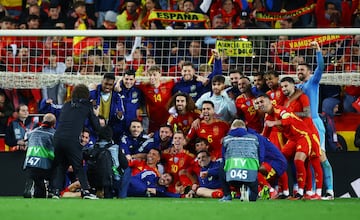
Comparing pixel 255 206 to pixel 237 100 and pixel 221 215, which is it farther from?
pixel 237 100

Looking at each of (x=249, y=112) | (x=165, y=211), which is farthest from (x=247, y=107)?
(x=165, y=211)

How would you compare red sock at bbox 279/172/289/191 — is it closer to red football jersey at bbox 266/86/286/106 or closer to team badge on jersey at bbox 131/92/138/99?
red football jersey at bbox 266/86/286/106

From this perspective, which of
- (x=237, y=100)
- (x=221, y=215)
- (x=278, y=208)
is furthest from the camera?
(x=237, y=100)

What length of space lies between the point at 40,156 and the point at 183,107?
9.05 ft

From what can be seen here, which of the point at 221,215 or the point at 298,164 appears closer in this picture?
the point at 221,215

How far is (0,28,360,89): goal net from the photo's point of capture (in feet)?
55.5

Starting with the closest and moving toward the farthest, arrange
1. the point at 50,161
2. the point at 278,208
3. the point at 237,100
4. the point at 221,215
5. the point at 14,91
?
the point at 221,215
the point at 278,208
the point at 50,161
the point at 237,100
the point at 14,91

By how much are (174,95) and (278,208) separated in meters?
5.66

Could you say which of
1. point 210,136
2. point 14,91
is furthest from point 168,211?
point 14,91

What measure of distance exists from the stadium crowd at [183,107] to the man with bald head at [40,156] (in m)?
0.02

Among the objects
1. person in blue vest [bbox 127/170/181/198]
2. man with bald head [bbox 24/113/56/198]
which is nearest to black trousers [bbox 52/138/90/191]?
man with bald head [bbox 24/113/56/198]

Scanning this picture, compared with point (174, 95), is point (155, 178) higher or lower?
lower

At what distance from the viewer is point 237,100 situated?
1627 centimetres

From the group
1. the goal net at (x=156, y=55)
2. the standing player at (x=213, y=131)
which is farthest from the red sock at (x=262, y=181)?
the goal net at (x=156, y=55)
